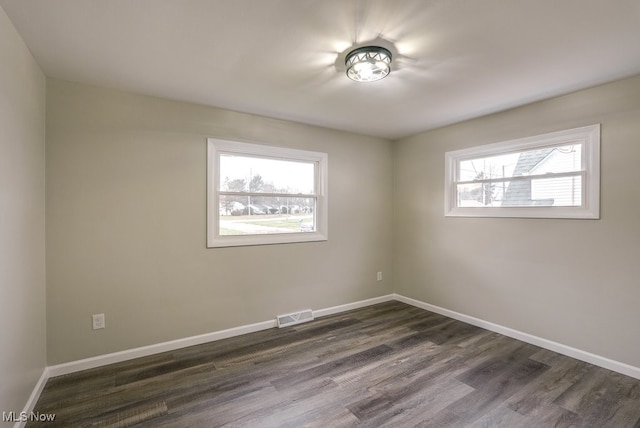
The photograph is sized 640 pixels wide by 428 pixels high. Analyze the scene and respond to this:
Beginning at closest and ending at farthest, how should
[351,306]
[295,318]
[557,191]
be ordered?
[557,191], [295,318], [351,306]

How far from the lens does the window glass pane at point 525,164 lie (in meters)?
2.80

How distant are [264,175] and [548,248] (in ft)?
9.86

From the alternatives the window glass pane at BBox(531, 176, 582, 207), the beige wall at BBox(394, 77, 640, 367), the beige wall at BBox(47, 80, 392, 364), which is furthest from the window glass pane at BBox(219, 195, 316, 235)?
the window glass pane at BBox(531, 176, 582, 207)

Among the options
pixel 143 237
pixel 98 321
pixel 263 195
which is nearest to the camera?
pixel 98 321

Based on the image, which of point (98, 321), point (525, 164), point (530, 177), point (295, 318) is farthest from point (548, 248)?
point (98, 321)

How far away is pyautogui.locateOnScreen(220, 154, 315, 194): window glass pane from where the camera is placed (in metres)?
3.27

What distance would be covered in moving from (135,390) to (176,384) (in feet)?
0.91

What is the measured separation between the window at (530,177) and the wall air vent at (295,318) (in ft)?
7.10

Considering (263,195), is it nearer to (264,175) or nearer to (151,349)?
(264,175)

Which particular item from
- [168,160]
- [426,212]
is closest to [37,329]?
[168,160]

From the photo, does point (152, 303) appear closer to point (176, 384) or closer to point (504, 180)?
point (176, 384)

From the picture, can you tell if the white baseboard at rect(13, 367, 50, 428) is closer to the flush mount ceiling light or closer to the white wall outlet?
the white wall outlet

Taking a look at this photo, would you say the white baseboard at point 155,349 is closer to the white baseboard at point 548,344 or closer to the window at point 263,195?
the window at point 263,195

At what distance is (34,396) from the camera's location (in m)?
2.07
